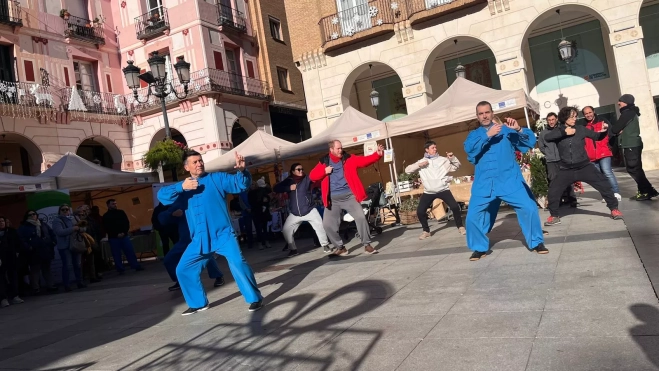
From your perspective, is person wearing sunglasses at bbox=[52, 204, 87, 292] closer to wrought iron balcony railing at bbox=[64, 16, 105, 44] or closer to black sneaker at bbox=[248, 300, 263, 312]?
black sneaker at bbox=[248, 300, 263, 312]

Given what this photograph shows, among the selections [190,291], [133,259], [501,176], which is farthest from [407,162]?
[190,291]

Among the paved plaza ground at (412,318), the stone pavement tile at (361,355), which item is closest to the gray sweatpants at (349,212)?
the paved plaza ground at (412,318)

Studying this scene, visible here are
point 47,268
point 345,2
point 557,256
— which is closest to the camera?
point 557,256

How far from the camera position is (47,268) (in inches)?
405

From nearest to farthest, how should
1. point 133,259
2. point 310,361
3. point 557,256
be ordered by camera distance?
point 310,361, point 557,256, point 133,259

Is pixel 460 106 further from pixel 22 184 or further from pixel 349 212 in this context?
pixel 22 184

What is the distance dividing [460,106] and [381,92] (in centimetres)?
1031

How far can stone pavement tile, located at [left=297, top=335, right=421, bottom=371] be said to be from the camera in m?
3.29

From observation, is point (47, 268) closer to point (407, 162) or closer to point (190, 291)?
point (190, 291)

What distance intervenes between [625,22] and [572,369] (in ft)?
52.3

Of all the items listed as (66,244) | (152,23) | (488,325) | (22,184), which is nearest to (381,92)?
(152,23)

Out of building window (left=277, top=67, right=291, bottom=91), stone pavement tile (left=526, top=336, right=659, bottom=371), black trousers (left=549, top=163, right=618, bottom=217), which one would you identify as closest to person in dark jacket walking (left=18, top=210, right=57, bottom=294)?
black trousers (left=549, top=163, right=618, bottom=217)

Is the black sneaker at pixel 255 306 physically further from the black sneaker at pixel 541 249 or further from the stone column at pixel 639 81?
the stone column at pixel 639 81

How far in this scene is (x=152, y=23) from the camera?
23891 millimetres
